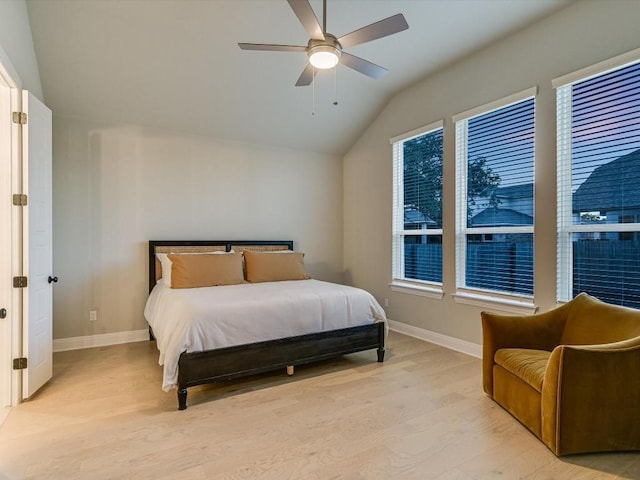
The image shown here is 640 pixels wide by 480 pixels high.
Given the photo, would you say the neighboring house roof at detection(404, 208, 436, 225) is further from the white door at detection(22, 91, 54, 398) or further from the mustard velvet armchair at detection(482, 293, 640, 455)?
the white door at detection(22, 91, 54, 398)

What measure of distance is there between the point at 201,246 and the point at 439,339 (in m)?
3.17

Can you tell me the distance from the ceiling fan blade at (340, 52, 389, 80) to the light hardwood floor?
262cm

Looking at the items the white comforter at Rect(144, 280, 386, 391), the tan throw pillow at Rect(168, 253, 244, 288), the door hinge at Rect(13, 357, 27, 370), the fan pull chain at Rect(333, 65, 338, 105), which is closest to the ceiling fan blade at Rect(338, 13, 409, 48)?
the fan pull chain at Rect(333, 65, 338, 105)

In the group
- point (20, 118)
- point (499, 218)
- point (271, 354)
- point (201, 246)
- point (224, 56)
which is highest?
point (224, 56)

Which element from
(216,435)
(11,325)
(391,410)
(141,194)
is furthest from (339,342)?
(141,194)

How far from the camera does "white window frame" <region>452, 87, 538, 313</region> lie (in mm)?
3475

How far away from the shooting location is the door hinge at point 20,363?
Result: 8.86ft

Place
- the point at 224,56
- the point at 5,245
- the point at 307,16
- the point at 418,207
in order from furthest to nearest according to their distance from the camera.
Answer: the point at 418,207 → the point at 224,56 → the point at 5,245 → the point at 307,16

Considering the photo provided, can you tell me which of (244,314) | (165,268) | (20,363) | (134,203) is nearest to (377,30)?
(244,314)

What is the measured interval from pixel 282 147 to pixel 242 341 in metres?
3.33

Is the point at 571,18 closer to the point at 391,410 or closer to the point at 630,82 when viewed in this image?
the point at 630,82

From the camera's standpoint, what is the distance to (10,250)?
266cm

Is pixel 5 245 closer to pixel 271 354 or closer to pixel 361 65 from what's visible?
pixel 271 354

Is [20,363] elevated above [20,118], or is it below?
below
